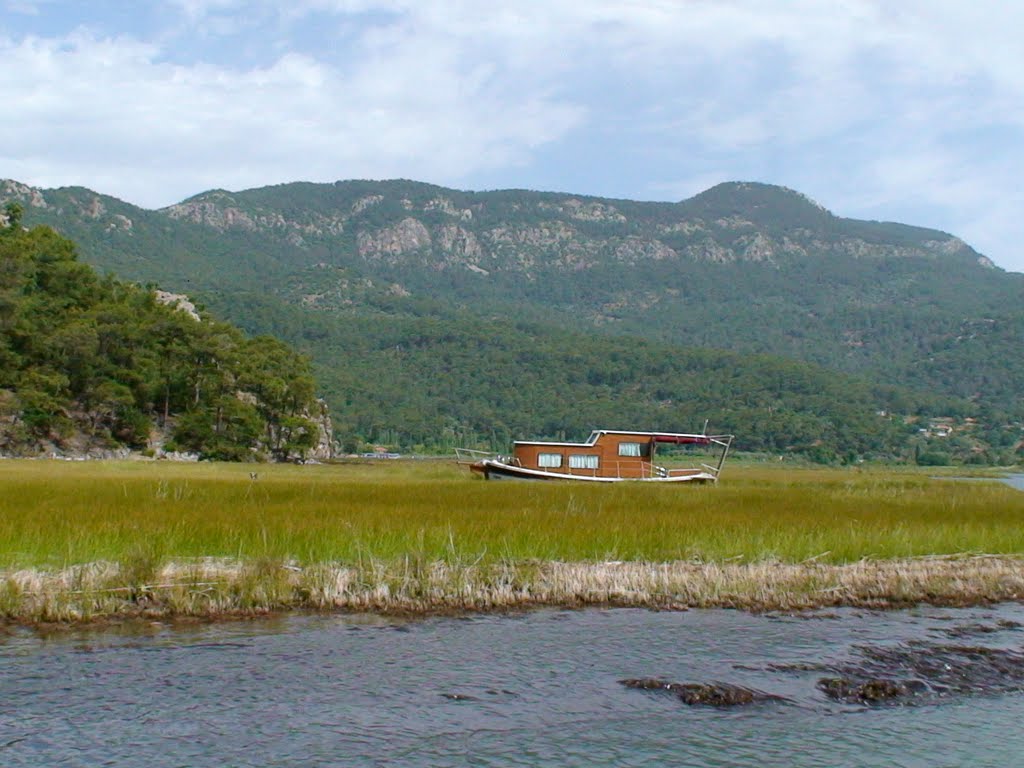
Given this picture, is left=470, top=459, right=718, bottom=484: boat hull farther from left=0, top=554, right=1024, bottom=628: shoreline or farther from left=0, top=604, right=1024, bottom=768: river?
left=0, top=604, right=1024, bottom=768: river

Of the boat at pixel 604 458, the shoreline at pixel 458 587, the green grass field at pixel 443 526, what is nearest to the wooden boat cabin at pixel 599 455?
the boat at pixel 604 458

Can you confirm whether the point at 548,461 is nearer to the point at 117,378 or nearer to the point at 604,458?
the point at 604,458

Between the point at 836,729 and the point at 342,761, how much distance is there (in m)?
4.29

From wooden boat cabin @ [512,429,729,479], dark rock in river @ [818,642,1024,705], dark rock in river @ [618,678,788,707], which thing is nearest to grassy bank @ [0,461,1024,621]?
dark rock in river @ [818,642,1024,705]

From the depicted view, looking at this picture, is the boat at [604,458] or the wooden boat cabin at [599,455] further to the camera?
the wooden boat cabin at [599,455]

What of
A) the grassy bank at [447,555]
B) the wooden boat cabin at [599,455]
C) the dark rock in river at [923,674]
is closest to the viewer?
the dark rock in river at [923,674]

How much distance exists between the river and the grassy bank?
2.95 ft

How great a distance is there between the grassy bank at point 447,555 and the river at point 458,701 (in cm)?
90

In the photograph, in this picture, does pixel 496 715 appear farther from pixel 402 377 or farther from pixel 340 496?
pixel 402 377

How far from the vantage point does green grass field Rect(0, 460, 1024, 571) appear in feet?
47.7

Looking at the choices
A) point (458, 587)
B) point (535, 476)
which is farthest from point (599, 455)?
point (458, 587)

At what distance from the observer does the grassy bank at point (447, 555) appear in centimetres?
1244

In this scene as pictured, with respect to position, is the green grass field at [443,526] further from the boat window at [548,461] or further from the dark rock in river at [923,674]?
the boat window at [548,461]

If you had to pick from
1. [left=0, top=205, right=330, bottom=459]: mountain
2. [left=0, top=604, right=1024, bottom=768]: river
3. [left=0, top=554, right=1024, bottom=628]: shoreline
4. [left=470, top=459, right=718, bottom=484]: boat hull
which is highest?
[left=0, top=205, right=330, bottom=459]: mountain
